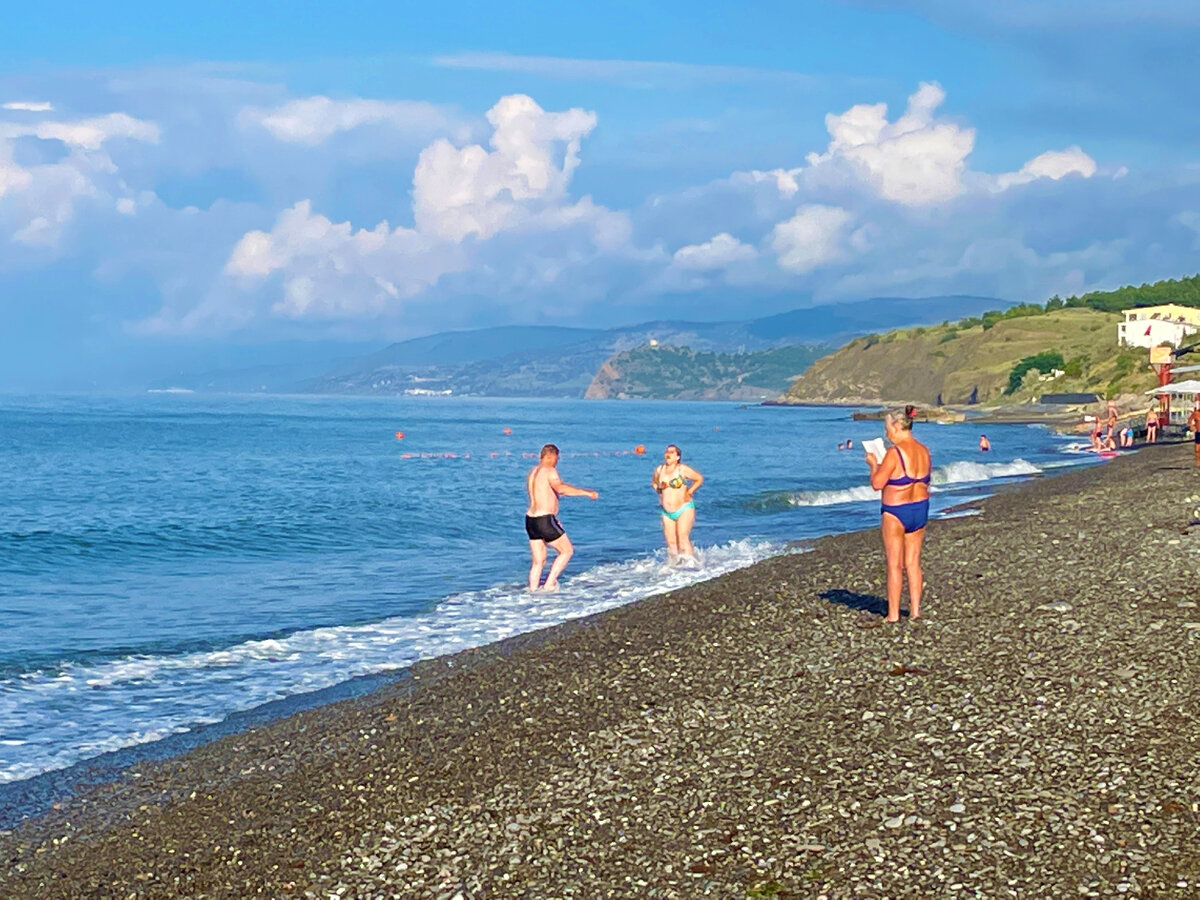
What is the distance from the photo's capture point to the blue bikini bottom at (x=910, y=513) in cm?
1158

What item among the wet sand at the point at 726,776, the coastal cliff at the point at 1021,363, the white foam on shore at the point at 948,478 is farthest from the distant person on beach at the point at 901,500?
the coastal cliff at the point at 1021,363

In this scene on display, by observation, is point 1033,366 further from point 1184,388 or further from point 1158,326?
point 1184,388

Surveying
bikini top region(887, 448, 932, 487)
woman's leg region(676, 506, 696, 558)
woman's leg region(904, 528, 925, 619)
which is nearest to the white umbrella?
woman's leg region(676, 506, 696, 558)

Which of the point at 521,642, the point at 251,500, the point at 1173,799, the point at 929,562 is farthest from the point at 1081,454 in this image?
the point at 1173,799

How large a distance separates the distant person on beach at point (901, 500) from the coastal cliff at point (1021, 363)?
355 feet

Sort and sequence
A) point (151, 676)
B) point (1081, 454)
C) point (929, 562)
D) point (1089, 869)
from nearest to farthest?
point (1089, 869), point (151, 676), point (929, 562), point (1081, 454)

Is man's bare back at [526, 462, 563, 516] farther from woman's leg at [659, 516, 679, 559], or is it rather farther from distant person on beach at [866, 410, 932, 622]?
distant person on beach at [866, 410, 932, 622]

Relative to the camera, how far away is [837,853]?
20.1ft

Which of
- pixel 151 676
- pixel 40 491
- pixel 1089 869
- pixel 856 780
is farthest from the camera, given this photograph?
pixel 40 491

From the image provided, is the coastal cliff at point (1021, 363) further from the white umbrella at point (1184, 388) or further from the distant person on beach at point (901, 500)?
the distant person on beach at point (901, 500)

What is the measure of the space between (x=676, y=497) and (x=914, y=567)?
25.8 feet

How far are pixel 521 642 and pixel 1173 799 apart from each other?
7.98 meters

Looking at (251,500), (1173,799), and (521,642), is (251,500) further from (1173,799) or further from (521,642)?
(1173,799)

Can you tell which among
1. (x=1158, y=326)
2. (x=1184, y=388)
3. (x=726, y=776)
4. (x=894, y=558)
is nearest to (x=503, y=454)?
(x=1184, y=388)
